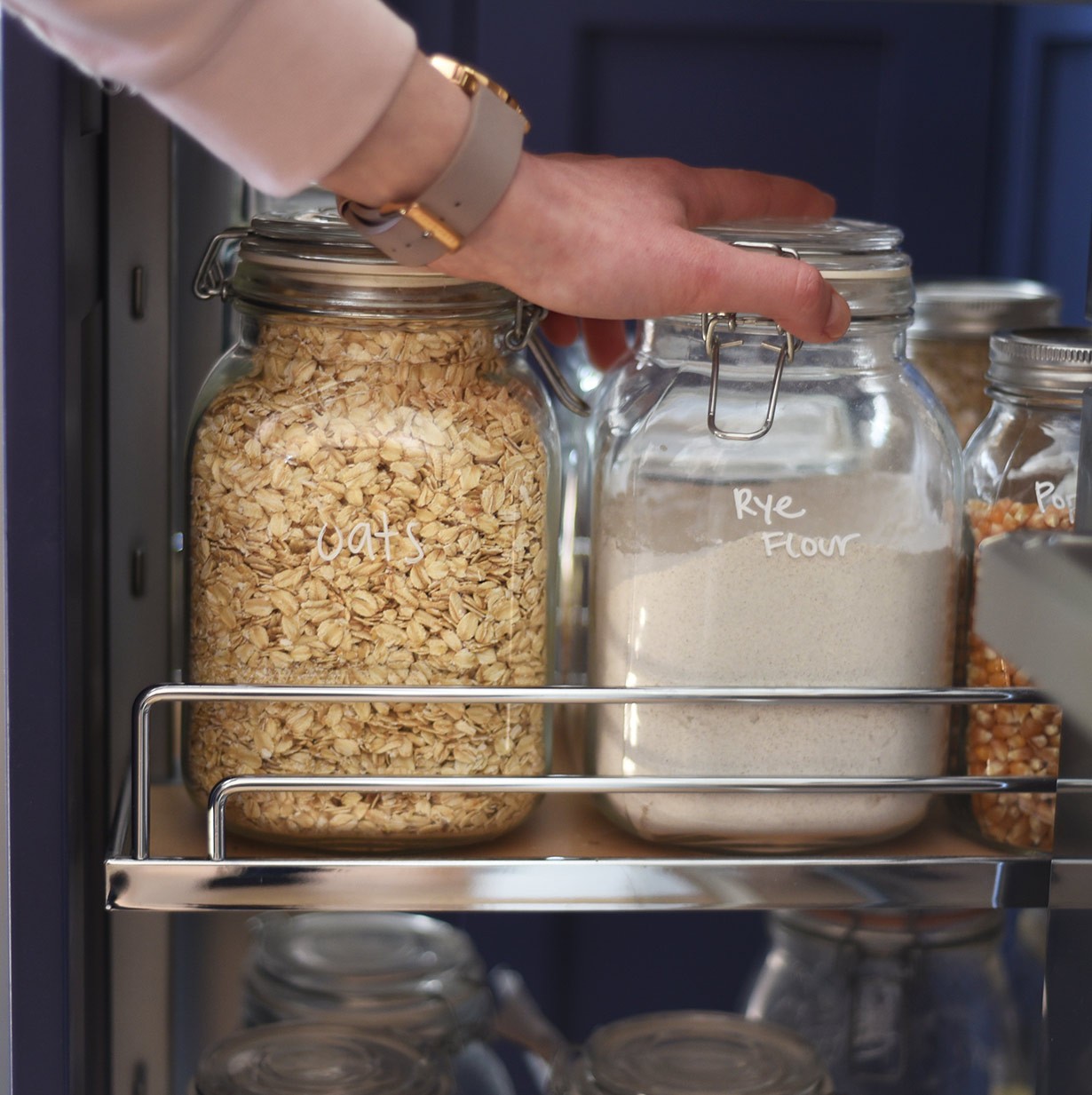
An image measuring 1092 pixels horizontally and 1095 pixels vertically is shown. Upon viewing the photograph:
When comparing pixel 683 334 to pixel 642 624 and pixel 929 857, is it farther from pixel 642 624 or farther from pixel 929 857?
pixel 929 857

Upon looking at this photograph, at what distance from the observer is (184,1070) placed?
71 centimetres

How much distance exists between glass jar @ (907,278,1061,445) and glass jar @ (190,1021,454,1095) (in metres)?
0.43

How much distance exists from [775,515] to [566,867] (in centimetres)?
16

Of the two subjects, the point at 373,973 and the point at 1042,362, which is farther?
the point at 373,973

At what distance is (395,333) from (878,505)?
201 millimetres

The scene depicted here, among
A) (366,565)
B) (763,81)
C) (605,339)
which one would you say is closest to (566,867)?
(366,565)

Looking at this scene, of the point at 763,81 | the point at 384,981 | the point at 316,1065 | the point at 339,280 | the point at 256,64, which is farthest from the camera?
the point at 763,81

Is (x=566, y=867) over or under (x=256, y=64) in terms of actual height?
under

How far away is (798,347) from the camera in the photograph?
58 cm

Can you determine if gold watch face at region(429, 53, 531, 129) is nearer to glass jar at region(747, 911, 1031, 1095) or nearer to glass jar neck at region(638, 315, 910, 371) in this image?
glass jar neck at region(638, 315, 910, 371)

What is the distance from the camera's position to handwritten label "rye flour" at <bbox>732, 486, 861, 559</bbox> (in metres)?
→ 0.57

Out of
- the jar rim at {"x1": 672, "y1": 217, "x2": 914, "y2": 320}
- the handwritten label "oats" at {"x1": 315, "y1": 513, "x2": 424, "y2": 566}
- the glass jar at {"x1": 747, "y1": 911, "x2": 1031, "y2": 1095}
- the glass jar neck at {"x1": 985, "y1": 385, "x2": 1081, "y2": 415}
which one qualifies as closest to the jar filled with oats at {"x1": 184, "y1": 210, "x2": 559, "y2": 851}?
the handwritten label "oats" at {"x1": 315, "y1": 513, "x2": 424, "y2": 566}

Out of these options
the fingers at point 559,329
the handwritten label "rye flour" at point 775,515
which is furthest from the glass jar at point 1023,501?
the fingers at point 559,329

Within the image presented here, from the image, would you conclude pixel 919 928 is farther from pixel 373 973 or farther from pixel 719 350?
pixel 719 350
